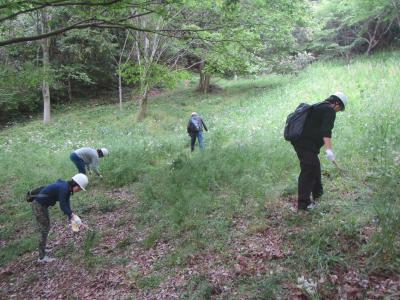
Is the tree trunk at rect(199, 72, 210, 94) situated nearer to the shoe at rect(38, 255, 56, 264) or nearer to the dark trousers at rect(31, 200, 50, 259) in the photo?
the dark trousers at rect(31, 200, 50, 259)

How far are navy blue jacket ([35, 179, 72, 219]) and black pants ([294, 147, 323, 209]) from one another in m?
4.26

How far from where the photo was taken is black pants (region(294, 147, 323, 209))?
5512 millimetres

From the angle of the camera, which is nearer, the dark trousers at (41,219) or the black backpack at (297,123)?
the black backpack at (297,123)

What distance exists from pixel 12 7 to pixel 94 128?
562 inches

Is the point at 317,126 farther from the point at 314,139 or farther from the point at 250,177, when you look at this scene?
the point at 250,177

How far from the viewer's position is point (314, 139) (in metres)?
5.52

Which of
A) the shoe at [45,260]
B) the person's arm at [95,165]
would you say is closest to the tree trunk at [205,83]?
the person's arm at [95,165]

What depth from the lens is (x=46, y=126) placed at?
21.3 meters

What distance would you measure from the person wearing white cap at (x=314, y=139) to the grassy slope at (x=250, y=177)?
1.65 feet

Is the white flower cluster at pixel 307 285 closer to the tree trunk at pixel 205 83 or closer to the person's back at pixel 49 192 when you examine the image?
the person's back at pixel 49 192

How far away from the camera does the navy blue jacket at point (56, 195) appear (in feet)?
21.5

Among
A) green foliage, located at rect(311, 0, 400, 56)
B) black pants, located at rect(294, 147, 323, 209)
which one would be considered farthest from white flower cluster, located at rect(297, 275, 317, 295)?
green foliage, located at rect(311, 0, 400, 56)

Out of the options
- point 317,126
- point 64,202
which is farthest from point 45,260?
point 317,126

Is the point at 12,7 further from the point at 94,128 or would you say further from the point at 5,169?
the point at 94,128
